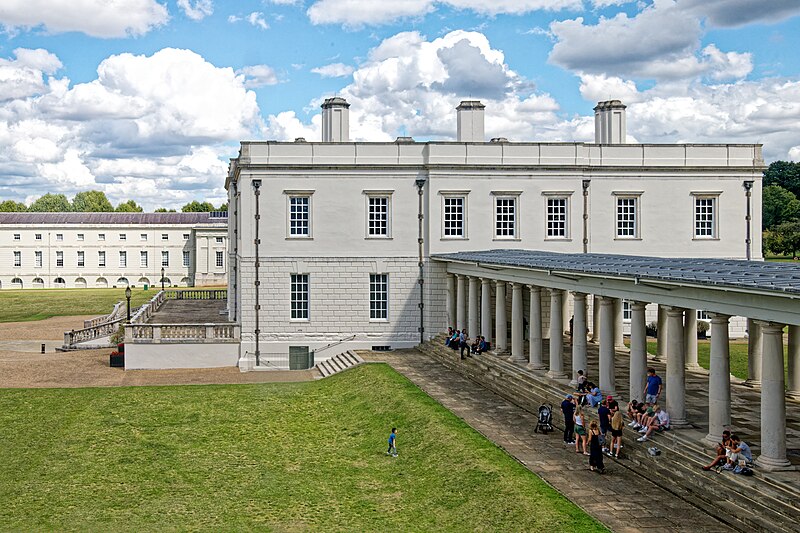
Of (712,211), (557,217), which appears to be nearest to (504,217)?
(557,217)

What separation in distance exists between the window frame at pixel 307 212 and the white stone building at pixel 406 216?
53 mm

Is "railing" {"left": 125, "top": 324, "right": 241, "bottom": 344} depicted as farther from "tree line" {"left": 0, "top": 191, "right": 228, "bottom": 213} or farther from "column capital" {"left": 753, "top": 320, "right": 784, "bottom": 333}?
"tree line" {"left": 0, "top": 191, "right": 228, "bottom": 213}

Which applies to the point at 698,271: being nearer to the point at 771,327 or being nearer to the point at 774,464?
the point at 771,327

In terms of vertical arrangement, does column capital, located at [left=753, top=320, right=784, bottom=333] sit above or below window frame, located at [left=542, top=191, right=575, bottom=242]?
below

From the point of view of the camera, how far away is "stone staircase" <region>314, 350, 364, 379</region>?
36531mm

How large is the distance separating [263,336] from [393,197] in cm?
918

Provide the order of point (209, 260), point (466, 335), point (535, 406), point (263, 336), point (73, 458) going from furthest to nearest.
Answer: point (209, 260)
point (263, 336)
point (466, 335)
point (535, 406)
point (73, 458)

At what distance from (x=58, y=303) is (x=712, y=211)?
63.1m

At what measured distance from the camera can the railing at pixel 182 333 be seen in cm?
3953

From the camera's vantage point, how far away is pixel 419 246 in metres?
40.0

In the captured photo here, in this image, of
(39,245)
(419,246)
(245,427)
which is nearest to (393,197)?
(419,246)

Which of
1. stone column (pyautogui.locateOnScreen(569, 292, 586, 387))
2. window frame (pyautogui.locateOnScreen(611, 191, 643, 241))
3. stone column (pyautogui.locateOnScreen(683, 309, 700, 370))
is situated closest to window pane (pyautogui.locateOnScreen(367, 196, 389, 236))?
window frame (pyautogui.locateOnScreen(611, 191, 643, 241))

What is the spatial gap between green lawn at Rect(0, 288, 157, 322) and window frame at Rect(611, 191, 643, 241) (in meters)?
47.3

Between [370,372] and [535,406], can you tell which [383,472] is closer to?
[535,406]
